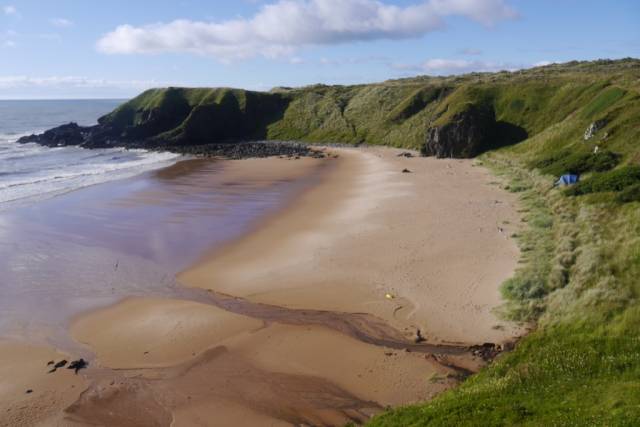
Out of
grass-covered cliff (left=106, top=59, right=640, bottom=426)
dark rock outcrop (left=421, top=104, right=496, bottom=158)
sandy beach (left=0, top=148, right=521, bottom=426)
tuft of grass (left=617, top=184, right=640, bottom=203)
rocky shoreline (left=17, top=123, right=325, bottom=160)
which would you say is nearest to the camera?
grass-covered cliff (left=106, top=59, right=640, bottom=426)

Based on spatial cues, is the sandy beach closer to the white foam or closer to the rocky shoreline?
the white foam

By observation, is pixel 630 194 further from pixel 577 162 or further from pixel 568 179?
pixel 577 162

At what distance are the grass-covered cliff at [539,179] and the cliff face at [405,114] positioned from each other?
0.23 meters

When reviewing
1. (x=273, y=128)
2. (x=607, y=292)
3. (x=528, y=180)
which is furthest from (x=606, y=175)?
(x=273, y=128)

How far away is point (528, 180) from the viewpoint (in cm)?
3981

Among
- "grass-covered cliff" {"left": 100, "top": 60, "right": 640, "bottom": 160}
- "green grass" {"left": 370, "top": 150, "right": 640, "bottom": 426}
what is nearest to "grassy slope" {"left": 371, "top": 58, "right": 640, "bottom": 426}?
"green grass" {"left": 370, "top": 150, "right": 640, "bottom": 426}

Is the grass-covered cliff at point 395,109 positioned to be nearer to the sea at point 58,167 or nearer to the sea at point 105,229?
the sea at point 58,167

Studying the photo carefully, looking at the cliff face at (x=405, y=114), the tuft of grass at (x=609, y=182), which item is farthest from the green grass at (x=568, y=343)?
the cliff face at (x=405, y=114)

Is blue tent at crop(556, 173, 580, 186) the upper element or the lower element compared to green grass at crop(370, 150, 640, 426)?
upper

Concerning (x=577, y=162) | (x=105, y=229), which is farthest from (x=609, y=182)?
(x=105, y=229)

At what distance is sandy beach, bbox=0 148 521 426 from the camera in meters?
14.7

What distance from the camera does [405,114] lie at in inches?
3046

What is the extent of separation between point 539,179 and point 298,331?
2757 centimetres

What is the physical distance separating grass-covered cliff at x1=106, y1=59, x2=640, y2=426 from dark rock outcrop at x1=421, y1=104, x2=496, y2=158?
0.14 metres
